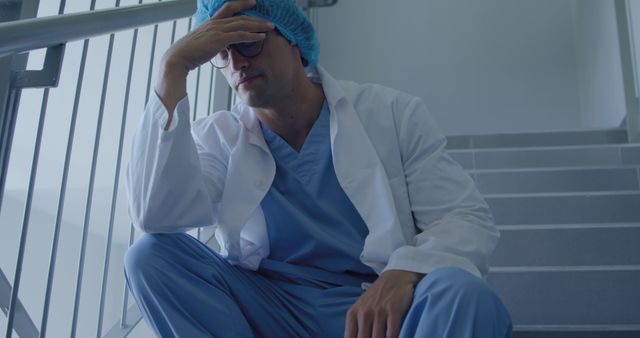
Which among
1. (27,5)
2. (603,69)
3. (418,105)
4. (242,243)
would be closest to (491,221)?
(418,105)

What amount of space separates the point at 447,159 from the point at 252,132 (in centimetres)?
42

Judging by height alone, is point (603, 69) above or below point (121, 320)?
above

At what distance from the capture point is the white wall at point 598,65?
3.15m

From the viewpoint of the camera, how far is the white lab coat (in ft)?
3.65

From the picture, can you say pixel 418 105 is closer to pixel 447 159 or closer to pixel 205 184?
pixel 447 159

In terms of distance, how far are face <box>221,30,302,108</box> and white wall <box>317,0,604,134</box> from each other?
3.06 metres

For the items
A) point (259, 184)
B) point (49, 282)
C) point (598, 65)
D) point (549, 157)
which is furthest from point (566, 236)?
point (598, 65)

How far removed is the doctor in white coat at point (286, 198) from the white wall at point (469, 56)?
3.03 metres

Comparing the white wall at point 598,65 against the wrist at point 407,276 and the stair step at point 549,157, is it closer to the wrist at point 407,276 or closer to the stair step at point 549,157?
the stair step at point 549,157

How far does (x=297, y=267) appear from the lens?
1245mm

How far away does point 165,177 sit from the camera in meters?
1.15

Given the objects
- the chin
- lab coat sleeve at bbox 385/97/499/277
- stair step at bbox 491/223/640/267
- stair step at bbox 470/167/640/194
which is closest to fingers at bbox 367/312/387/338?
lab coat sleeve at bbox 385/97/499/277

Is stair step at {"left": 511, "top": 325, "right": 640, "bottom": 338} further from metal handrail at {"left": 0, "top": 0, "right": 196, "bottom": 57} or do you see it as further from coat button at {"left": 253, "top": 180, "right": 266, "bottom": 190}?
metal handrail at {"left": 0, "top": 0, "right": 196, "bottom": 57}

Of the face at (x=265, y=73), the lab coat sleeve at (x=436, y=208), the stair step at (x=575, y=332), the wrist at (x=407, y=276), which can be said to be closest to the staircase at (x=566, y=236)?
the stair step at (x=575, y=332)
